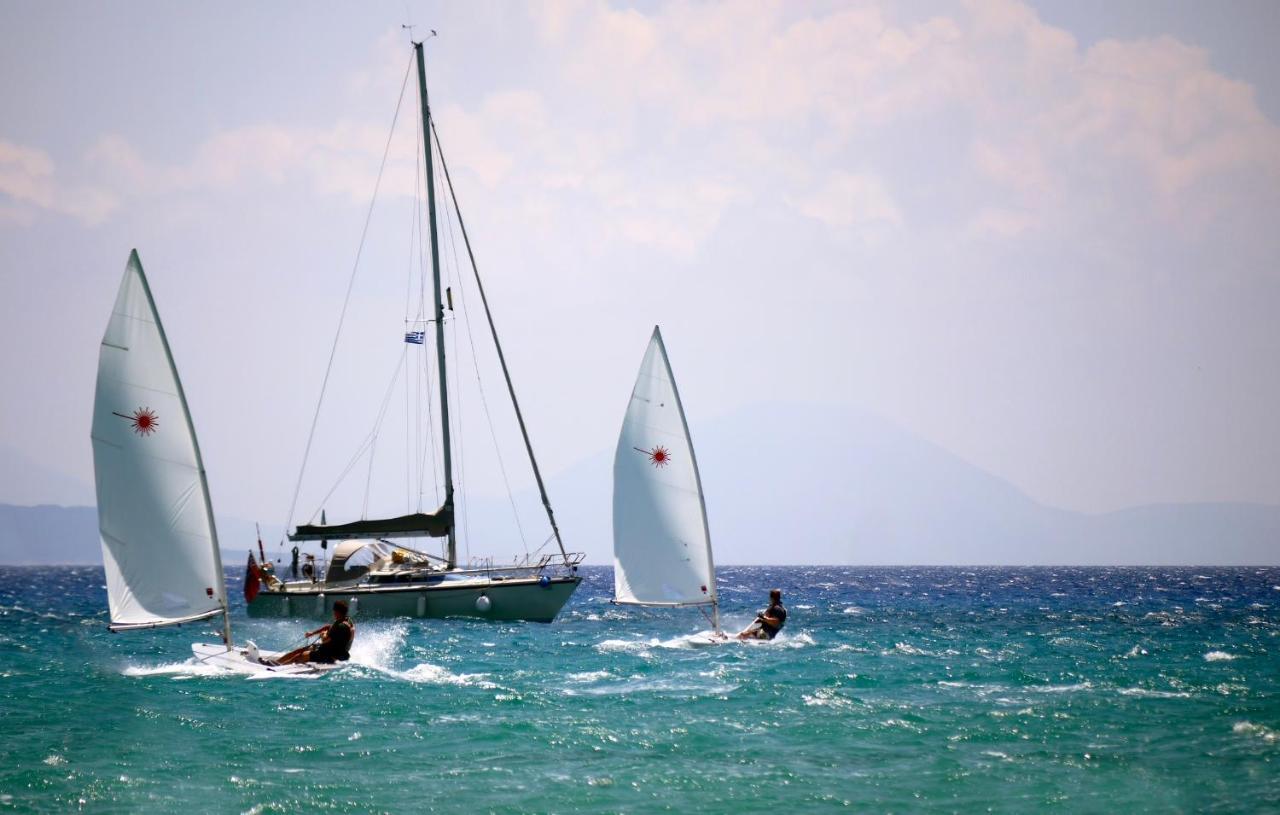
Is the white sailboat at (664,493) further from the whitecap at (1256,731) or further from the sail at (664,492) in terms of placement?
the whitecap at (1256,731)

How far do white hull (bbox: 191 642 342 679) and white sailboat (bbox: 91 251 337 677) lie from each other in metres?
→ 2.02

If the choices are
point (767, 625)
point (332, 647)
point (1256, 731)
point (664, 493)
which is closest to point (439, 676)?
point (332, 647)

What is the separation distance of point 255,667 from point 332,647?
74.4 inches

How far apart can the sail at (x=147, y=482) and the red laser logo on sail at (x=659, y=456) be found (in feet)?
44.8

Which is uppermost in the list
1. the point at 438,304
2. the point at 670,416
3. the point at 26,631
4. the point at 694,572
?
the point at 438,304

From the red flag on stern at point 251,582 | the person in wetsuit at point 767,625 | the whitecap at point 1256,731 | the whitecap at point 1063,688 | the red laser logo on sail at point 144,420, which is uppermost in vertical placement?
the red laser logo on sail at point 144,420

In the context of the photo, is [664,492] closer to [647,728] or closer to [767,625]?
[767,625]

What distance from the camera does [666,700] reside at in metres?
22.9

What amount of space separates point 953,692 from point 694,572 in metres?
10.9

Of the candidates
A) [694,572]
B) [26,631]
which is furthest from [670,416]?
[26,631]

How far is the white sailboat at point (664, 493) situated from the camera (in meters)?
33.5

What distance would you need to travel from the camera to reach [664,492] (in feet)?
110

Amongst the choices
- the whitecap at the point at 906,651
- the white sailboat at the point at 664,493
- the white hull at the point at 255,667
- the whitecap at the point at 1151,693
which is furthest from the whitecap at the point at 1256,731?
the white hull at the point at 255,667

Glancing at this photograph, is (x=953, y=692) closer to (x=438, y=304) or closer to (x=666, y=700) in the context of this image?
(x=666, y=700)
